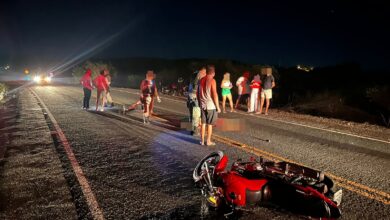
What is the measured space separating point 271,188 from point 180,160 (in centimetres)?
256

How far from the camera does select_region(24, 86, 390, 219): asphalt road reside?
403 cm

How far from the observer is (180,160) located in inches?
237

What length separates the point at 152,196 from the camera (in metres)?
4.37

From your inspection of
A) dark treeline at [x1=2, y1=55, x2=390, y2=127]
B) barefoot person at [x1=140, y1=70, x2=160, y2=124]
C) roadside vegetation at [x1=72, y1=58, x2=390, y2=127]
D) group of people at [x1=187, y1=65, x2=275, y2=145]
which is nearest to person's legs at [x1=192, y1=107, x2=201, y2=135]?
group of people at [x1=187, y1=65, x2=275, y2=145]

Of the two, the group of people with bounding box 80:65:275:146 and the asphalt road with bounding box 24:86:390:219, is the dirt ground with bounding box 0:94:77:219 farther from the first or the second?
the group of people with bounding box 80:65:275:146

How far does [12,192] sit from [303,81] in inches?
1357

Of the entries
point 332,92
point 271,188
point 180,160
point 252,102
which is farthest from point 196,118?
point 332,92

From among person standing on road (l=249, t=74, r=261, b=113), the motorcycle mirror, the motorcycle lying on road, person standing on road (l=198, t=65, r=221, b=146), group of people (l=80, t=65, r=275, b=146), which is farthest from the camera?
person standing on road (l=249, t=74, r=261, b=113)

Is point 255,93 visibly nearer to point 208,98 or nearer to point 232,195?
point 208,98

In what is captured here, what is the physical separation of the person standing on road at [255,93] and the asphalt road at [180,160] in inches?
114

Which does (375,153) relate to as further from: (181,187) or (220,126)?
(181,187)

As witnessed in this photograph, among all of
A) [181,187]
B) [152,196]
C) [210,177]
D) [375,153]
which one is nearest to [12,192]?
[152,196]

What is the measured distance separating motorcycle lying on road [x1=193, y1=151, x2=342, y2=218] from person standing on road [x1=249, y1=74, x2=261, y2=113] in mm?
9395

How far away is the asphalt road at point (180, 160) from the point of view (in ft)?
13.2
